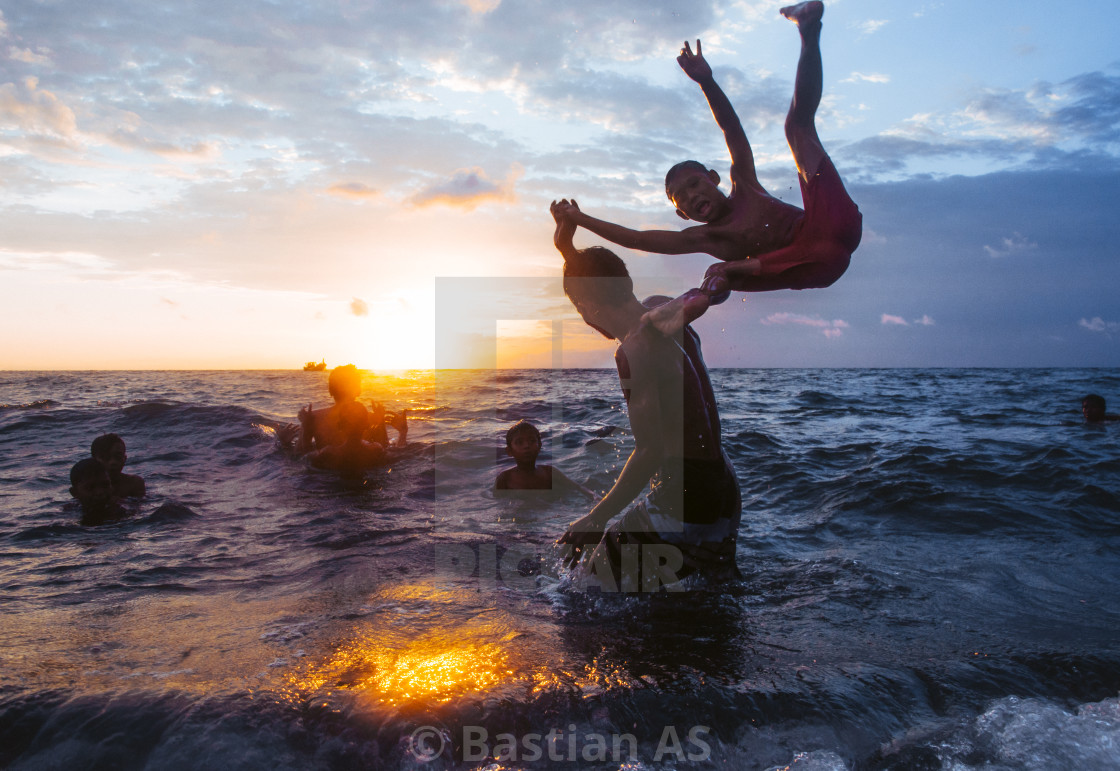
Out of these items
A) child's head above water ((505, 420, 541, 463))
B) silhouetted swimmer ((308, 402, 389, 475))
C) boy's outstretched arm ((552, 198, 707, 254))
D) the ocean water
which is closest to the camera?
the ocean water

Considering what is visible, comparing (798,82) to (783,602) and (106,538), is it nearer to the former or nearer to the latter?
(783,602)

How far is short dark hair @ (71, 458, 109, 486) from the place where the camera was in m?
7.55

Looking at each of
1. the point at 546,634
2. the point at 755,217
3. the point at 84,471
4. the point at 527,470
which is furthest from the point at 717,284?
the point at 84,471

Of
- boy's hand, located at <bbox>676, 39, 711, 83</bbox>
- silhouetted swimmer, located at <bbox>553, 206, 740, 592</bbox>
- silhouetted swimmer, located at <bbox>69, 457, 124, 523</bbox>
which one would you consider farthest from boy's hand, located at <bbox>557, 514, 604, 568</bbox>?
silhouetted swimmer, located at <bbox>69, 457, 124, 523</bbox>

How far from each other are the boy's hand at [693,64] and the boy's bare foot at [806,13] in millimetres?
508

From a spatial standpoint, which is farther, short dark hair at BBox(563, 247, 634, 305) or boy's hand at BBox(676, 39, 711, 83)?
short dark hair at BBox(563, 247, 634, 305)

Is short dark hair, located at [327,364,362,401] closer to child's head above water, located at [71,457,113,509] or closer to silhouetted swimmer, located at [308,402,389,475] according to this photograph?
silhouetted swimmer, located at [308,402,389,475]

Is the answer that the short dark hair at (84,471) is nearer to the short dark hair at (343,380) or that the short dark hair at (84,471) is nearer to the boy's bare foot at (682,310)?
the short dark hair at (343,380)

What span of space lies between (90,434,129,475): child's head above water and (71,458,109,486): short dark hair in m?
0.12

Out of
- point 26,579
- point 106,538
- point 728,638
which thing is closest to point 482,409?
point 106,538

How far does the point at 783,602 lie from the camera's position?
4.46 metres

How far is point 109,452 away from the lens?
26.0 feet

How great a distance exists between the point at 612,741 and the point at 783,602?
7.26 ft

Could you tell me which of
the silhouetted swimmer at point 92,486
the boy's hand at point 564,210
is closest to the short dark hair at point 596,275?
the boy's hand at point 564,210
